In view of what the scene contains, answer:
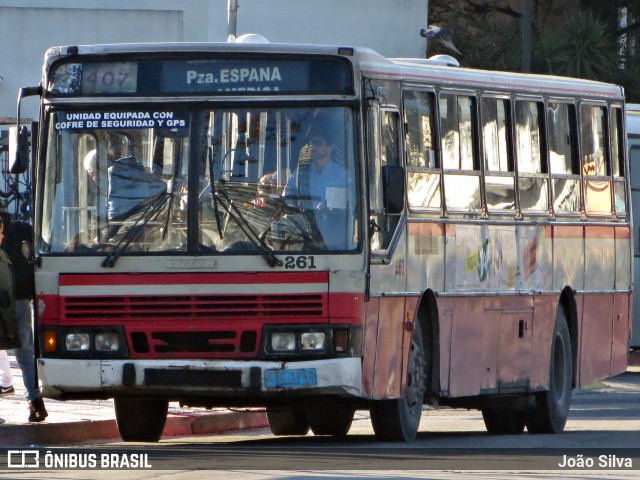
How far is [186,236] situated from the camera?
12.3 meters

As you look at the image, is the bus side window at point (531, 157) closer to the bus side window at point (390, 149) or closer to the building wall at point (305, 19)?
the bus side window at point (390, 149)

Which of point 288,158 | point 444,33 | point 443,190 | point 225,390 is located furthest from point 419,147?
point 444,33

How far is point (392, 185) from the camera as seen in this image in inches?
488

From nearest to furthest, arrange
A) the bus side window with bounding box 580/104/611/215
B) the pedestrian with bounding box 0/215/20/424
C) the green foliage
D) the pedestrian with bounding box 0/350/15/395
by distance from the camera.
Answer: the pedestrian with bounding box 0/215/20/424 < the pedestrian with bounding box 0/350/15/395 < the bus side window with bounding box 580/104/611/215 < the green foliage

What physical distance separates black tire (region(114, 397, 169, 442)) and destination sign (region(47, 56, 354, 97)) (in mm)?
2305

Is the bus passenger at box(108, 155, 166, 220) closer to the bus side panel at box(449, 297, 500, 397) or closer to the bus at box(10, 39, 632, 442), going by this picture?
the bus at box(10, 39, 632, 442)

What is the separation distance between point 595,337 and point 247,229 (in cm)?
555

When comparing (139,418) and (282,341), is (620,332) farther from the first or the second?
(282,341)

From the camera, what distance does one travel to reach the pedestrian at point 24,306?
13828mm

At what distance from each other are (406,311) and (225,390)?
1593 millimetres

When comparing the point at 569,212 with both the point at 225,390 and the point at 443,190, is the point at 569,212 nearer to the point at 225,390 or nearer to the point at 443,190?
the point at 443,190

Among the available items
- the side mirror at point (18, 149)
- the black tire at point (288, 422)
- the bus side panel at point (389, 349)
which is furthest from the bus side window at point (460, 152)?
the side mirror at point (18, 149)

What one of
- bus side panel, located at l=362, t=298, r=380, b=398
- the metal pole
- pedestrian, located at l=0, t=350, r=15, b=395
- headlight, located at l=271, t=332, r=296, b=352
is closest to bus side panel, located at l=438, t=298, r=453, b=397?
bus side panel, located at l=362, t=298, r=380, b=398

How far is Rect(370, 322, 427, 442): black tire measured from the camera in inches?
515
